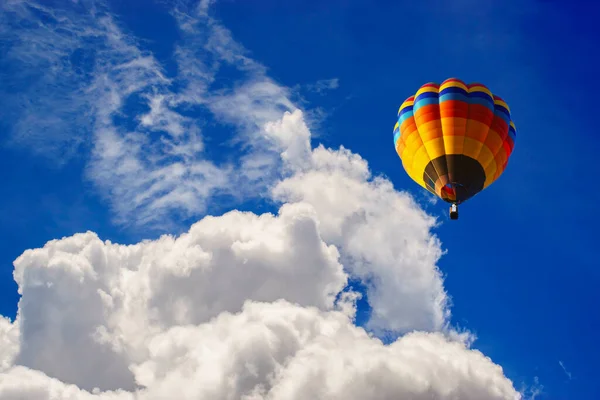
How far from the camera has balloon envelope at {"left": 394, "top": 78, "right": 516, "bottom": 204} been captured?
66.6 metres

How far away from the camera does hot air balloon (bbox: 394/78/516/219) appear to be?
66.5 metres

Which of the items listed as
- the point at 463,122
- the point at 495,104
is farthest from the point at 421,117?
the point at 495,104

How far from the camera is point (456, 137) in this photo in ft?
218

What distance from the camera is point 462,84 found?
230 feet

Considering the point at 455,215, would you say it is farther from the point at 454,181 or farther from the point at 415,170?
the point at 415,170

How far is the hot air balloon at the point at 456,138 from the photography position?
66.5m

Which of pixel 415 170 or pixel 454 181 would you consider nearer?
pixel 454 181

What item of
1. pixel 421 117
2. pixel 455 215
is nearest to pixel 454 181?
pixel 455 215

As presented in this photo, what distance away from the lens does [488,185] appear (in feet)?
231

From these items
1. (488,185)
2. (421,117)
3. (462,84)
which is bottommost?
(488,185)

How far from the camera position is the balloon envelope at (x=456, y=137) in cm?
6656

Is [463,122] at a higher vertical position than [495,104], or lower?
lower

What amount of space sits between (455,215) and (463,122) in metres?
11.1

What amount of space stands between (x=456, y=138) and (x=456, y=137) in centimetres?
12
